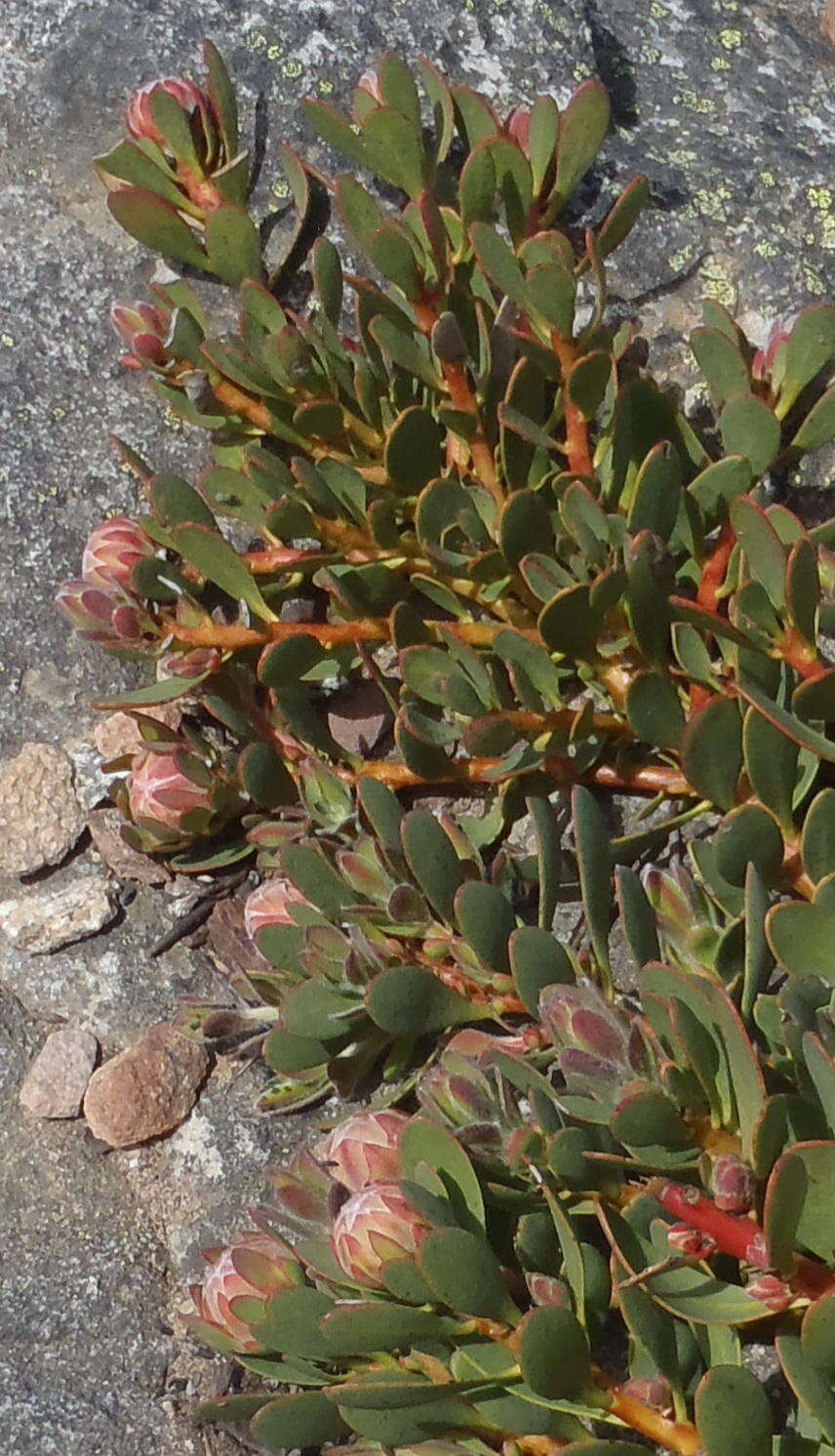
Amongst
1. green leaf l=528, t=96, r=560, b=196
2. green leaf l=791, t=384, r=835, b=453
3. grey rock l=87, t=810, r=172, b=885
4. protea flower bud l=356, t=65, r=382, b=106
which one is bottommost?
grey rock l=87, t=810, r=172, b=885

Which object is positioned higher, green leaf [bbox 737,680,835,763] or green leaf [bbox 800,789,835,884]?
green leaf [bbox 737,680,835,763]

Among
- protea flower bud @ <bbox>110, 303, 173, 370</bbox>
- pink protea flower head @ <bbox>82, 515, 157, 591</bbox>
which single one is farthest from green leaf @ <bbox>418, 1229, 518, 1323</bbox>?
protea flower bud @ <bbox>110, 303, 173, 370</bbox>

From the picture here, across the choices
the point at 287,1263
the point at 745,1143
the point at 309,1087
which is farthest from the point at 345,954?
the point at 745,1143

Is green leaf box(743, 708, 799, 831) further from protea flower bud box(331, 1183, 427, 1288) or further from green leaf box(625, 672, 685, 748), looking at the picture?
protea flower bud box(331, 1183, 427, 1288)

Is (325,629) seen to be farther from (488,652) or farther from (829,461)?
(829,461)

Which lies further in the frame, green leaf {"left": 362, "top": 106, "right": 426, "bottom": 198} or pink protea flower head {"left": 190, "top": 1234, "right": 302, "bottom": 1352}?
green leaf {"left": 362, "top": 106, "right": 426, "bottom": 198}

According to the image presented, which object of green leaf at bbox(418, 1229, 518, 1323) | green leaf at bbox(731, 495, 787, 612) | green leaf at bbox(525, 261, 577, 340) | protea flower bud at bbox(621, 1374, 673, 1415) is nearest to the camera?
green leaf at bbox(418, 1229, 518, 1323)

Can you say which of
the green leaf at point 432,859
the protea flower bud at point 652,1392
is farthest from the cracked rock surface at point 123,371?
the protea flower bud at point 652,1392

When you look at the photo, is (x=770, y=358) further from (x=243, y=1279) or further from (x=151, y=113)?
(x=243, y=1279)
